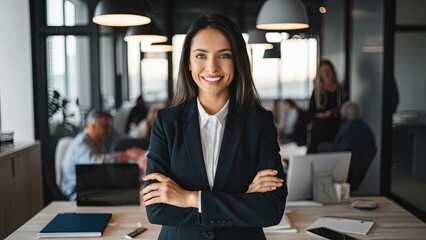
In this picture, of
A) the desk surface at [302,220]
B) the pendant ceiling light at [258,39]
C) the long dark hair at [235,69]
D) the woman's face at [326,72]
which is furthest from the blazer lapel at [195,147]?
the woman's face at [326,72]

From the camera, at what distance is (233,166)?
1.79 meters

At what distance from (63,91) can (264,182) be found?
442 cm

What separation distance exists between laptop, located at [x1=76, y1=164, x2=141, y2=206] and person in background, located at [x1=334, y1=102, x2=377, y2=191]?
101 inches

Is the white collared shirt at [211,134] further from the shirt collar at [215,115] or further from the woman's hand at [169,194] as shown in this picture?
the woman's hand at [169,194]

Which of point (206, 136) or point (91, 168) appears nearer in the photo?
point (206, 136)

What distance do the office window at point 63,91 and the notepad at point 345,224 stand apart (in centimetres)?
372

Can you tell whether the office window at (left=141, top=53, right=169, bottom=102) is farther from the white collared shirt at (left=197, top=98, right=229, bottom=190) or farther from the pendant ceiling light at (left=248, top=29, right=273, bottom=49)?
the white collared shirt at (left=197, top=98, right=229, bottom=190)

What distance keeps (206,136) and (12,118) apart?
13.4ft

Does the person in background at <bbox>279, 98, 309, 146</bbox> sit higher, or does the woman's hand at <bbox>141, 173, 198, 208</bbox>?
the woman's hand at <bbox>141, 173, 198, 208</bbox>

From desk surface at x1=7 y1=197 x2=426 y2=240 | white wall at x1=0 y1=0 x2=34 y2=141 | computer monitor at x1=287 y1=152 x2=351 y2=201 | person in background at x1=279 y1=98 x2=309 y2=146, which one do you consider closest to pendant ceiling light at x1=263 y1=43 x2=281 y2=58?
computer monitor at x1=287 y1=152 x2=351 y2=201

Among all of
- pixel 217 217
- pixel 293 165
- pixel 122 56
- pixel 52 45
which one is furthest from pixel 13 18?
pixel 122 56

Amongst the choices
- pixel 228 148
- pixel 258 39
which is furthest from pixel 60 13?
pixel 228 148

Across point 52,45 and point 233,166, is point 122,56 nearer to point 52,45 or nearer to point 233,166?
point 52,45

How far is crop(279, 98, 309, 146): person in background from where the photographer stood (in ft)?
27.9
